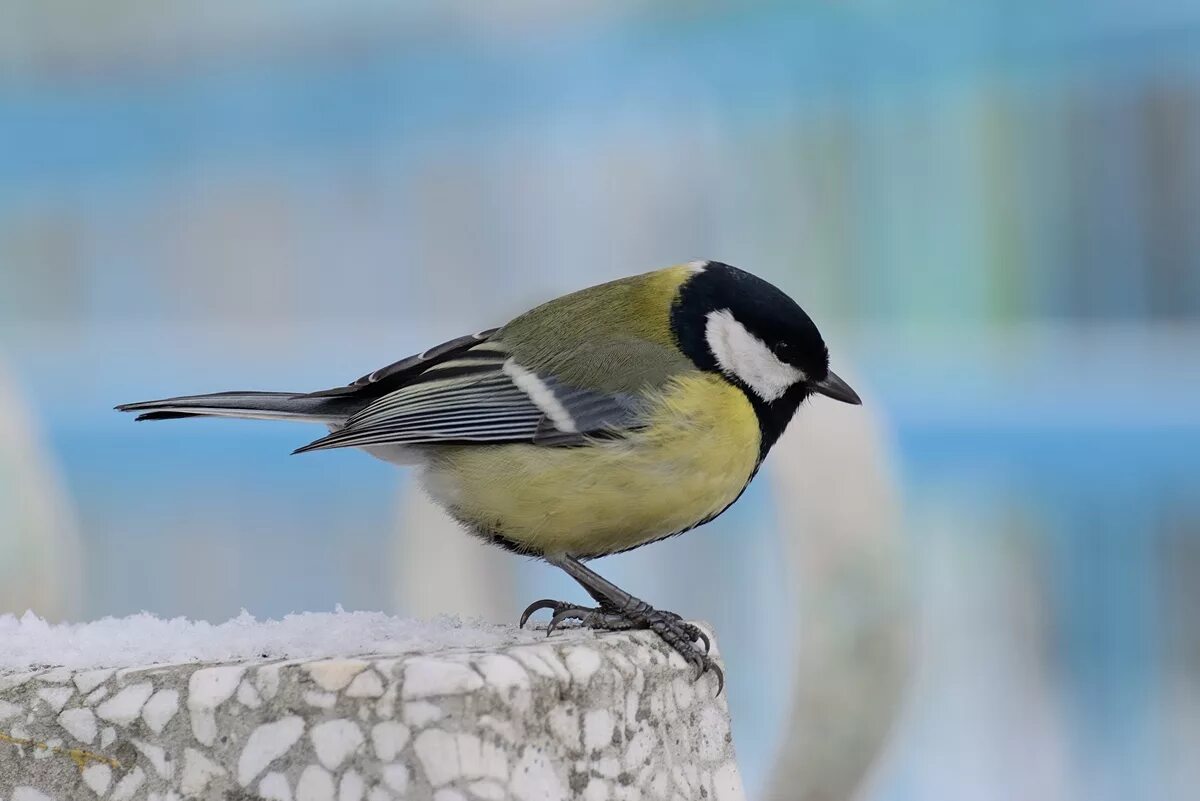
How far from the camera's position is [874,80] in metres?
3.09

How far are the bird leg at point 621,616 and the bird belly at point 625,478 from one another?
0.04 meters

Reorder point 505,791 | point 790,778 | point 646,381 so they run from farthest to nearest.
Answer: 1. point 790,778
2. point 646,381
3. point 505,791

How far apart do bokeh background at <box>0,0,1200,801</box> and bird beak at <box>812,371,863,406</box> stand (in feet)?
3.04

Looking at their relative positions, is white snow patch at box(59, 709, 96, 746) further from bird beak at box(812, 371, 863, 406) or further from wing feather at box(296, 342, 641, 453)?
bird beak at box(812, 371, 863, 406)

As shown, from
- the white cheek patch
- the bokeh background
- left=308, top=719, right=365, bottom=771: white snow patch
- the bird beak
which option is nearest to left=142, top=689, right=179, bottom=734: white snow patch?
left=308, top=719, right=365, bottom=771: white snow patch

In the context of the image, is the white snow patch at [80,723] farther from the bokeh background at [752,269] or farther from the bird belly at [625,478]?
the bokeh background at [752,269]

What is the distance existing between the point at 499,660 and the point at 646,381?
0.51m

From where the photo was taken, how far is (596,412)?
146 centimetres

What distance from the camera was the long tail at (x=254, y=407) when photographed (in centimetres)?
151

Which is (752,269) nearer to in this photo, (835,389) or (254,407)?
(835,389)

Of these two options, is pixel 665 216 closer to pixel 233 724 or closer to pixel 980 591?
pixel 980 591

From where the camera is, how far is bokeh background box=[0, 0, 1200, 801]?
8.90ft

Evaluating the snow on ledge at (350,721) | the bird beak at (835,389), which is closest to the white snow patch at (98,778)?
the snow on ledge at (350,721)

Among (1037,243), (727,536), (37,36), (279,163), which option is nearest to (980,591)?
(727,536)
